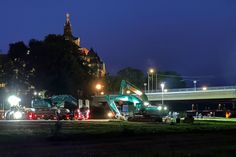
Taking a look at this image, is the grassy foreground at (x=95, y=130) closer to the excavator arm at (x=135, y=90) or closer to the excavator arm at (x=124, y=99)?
the excavator arm at (x=124, y=99)

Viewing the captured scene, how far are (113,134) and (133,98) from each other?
38.6 m

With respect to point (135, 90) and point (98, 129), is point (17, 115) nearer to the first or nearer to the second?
point (135, 90)

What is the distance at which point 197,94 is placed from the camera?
401ft

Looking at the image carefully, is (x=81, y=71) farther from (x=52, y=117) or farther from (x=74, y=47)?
(x=52, y=117)

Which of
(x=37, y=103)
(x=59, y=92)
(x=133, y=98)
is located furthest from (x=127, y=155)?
(x=59, y=92)

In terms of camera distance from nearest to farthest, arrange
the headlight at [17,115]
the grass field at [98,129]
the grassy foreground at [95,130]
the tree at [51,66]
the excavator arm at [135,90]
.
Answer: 1. the grassy foreground at [95,130]
2. the grass field at [98,129]
3. the excavator arm at [135,90]
4. the headlight at [17,115]
5. the tree at [51,66]

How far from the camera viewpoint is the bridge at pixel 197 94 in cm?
11469

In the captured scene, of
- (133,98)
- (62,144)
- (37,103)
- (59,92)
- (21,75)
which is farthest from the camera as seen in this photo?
(21,75)

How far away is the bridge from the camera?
376ft

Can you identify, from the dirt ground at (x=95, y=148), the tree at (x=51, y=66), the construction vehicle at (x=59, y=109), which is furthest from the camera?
the tree at (x=51, y=66)

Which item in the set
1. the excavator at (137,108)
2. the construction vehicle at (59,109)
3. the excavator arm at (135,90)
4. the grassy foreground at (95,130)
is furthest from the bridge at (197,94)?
the grassy foreground at (95,130)

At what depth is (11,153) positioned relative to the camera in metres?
22.2

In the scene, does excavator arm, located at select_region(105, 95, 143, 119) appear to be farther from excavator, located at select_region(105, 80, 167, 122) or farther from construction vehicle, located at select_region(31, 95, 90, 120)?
construction vehicle, located at select_region(31, 95, 90, 120)

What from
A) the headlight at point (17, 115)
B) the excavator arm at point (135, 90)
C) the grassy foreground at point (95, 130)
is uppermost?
the excavator arm at point (135, 90)
